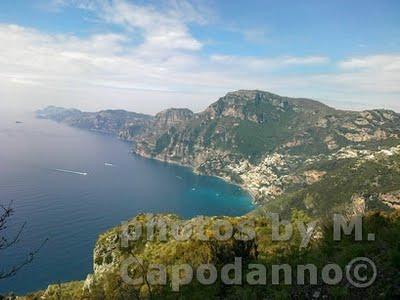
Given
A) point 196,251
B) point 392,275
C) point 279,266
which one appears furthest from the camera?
point 196,251

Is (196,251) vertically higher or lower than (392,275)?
lower

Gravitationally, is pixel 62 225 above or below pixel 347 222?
below

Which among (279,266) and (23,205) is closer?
(279,266)

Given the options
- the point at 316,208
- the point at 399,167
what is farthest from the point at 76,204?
the point at 399,167

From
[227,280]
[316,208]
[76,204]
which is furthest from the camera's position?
[316,208]

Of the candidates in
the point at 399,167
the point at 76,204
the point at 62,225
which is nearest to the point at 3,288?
the point at 62,225

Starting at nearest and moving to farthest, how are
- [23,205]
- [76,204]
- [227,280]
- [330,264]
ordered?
[330,264]
[227,280]
[23,205]
[76,204]

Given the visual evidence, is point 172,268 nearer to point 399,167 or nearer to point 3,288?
point 3,288

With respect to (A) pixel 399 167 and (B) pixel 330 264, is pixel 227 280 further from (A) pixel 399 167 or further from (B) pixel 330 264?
(A) pixel 399 167

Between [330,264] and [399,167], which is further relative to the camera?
[399,167]
